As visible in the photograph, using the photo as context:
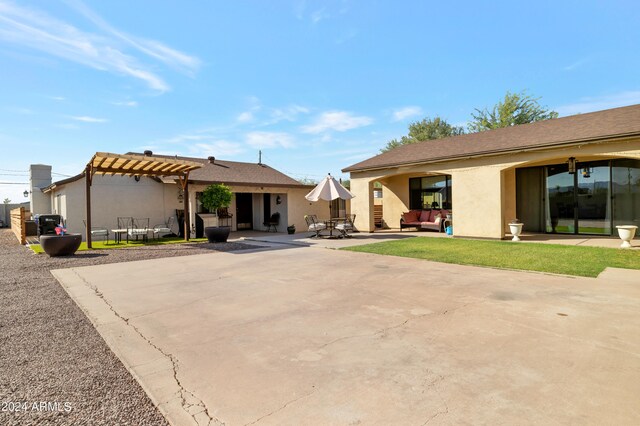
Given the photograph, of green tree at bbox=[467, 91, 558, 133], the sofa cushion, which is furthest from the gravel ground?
green tree at bbox=[467, 91, 558, 133]

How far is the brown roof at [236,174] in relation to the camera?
16281 millimetres

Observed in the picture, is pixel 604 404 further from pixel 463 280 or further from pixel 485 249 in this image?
pixel 485 249

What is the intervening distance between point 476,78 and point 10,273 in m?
22.2

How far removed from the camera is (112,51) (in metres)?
10.0

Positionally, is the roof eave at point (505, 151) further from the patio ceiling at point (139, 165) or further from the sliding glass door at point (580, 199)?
the patio ceiling at point (139, 165)

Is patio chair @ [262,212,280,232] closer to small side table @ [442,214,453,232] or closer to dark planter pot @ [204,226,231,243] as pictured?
dark planter pot @ [204,226,231,243]

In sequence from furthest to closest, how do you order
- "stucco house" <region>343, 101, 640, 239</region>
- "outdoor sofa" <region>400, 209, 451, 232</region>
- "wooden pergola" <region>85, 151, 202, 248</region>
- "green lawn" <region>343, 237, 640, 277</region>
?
1. "outdoor sofa" <region>400, 209, 451, 232</region>
2. "wooden pergola" <region>85, 151, 202, 248</region>
3. "stucco house" <region>343, 101, 640, 239</region>
4. "green lawn" <region>343, 237, 640, 277</region>

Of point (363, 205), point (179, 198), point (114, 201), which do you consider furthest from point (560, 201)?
point (114, 201)

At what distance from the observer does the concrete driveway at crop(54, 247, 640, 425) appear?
2.24m

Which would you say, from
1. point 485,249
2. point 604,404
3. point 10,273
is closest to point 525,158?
point 485,249

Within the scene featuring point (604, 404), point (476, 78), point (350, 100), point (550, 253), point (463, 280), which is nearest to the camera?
point (604, 404)

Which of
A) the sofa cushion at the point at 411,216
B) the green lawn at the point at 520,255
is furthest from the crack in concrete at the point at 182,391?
the sofa cushion at the point at 411,216

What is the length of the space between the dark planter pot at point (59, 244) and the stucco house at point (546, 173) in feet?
42.0

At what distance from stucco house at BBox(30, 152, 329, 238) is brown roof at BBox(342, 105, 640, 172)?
4.18 m
